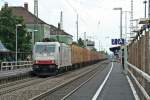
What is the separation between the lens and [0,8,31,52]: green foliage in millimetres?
79250

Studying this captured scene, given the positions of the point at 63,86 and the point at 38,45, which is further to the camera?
the point at 38,45

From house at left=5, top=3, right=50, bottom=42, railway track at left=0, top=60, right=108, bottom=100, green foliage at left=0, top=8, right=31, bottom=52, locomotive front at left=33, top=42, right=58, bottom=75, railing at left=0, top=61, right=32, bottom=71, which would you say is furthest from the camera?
house at left=5, top=3, right=50, bottom=42

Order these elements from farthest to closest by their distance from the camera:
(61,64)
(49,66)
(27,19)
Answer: (27,19), (61,64), (49,66)

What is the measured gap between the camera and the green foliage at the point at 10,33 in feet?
260

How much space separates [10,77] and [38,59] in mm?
6354

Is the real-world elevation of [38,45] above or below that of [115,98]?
above

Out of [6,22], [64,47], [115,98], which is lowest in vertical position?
[115,98]

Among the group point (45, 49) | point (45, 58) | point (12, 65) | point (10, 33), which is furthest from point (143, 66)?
point (10, 33)

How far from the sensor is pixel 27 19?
4747 inches

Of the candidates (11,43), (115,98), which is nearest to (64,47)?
(115,98)

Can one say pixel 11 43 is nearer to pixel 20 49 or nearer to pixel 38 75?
pixel 20 49

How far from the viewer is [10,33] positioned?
7975 cm

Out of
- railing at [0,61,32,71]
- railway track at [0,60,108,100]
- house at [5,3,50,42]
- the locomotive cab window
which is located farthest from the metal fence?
house at [5,3,50,42]

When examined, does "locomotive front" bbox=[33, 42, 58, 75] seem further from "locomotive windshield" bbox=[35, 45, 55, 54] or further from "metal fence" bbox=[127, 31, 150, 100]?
"metal fence" bbox=[127, 31, 150, 100]
